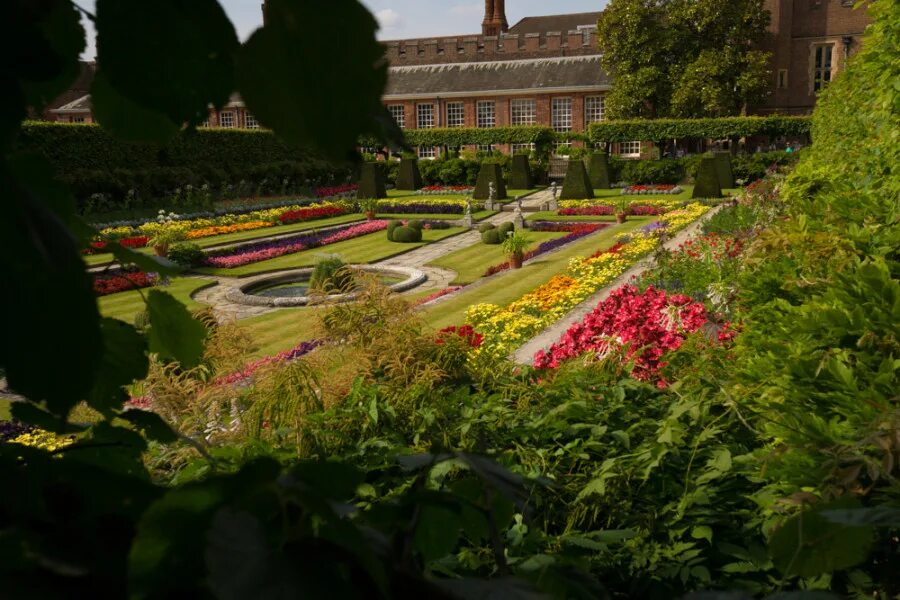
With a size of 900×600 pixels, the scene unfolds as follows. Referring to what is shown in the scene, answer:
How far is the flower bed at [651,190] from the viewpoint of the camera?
93.5 feet

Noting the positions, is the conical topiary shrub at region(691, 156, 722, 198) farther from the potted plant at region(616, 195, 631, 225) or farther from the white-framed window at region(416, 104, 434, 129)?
the white-framed window at region(416, 104, 434, 129)

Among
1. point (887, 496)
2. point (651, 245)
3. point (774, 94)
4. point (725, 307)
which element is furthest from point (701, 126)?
point (887, 496)

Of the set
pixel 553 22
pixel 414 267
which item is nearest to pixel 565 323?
pixel 414 267

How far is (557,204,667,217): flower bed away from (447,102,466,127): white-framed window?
2509cm

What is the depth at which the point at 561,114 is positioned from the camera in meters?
45.3

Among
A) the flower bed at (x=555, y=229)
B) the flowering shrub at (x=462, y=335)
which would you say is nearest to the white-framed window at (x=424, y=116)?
the flower bed at (x=555, y=229)

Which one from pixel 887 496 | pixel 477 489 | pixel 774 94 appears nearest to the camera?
pixel 477 489

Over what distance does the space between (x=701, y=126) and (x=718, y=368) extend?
33.6 m

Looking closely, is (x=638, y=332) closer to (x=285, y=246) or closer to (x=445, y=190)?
(x=285, y=246)

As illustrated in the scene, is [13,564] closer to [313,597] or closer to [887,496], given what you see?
[313,597]

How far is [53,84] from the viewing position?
718mm

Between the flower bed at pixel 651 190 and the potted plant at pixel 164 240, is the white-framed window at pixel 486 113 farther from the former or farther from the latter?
the potted plant at pixel 164 240

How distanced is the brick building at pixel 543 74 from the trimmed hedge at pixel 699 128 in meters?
4.68

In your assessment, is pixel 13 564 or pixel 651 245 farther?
pixel 651 245
